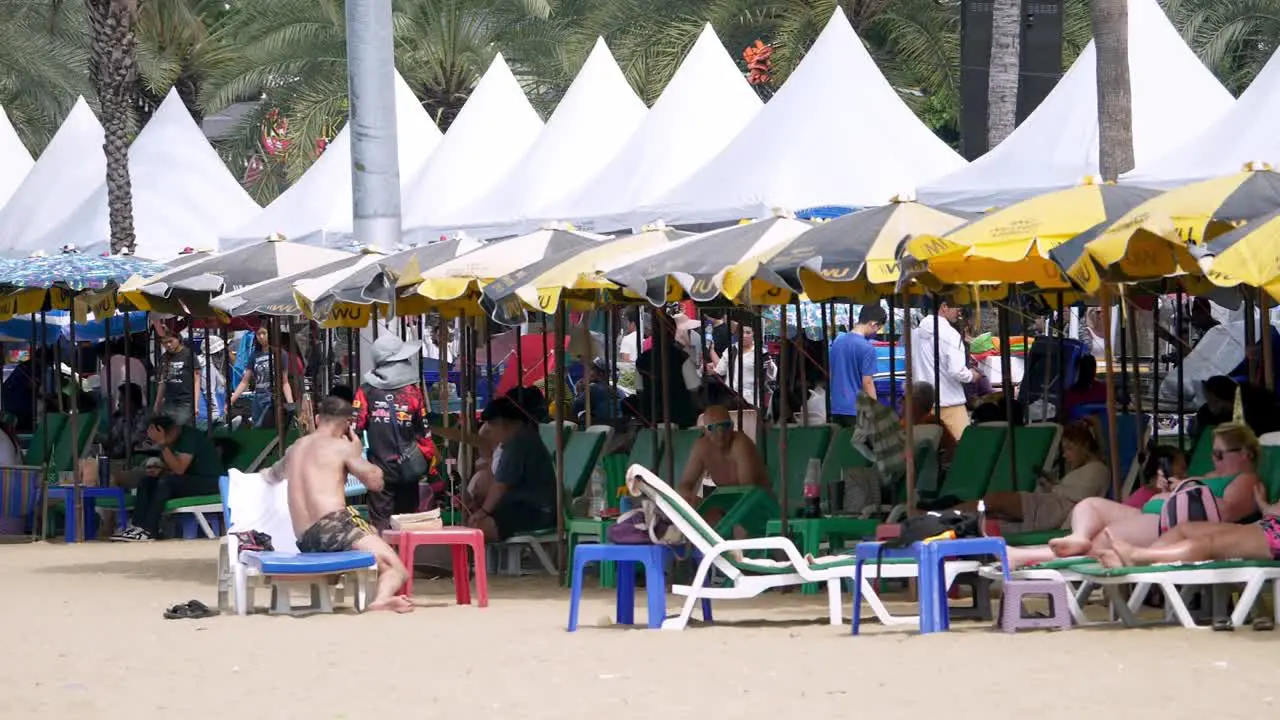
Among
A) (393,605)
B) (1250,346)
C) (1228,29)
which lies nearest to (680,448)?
(393,605)

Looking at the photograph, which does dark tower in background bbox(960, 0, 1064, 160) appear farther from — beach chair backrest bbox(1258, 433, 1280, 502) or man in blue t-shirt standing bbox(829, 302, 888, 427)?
beach chair backrest bbox(1258, 433, 1280, 502)

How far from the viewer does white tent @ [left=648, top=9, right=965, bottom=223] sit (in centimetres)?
1956

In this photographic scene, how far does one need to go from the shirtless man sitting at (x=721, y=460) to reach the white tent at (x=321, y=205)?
11.6 m

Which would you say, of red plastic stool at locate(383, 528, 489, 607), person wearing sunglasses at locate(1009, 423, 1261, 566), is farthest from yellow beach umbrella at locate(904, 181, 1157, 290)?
red plastic stool at locate(383, 528, 489, 607)

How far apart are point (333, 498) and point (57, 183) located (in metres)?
19.6

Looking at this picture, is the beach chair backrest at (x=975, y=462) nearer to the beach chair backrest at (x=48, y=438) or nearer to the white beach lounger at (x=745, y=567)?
the white beach lounger at (x=745, y=567)

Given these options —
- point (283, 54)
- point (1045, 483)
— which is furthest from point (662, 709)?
point (283, 54)

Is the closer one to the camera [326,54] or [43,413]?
[43,413]

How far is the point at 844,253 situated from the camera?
10906mm

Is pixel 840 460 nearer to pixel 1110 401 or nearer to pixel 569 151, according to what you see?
pixel 1110 401

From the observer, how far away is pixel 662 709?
764 cm

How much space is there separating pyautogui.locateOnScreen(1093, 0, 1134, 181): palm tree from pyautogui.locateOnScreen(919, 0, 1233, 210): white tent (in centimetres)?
23

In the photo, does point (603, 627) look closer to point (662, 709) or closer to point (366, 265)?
point (662, 709)

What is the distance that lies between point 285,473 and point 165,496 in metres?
5.96
